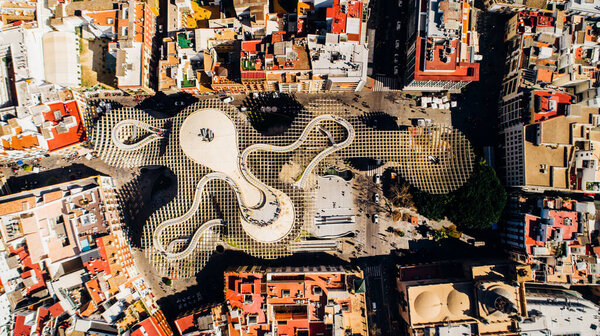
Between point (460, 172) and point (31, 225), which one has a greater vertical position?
point (460, 172)

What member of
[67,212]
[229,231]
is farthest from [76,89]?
[229,231]

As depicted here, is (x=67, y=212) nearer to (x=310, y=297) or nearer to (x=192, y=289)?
(x=192, y=289)

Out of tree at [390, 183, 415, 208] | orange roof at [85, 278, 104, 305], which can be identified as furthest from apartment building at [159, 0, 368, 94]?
orange roof at [85, 278, 104, 305]

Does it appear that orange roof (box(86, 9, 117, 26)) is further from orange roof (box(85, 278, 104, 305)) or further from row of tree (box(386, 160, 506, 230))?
row of tree (box(386, 160, 506, 230))

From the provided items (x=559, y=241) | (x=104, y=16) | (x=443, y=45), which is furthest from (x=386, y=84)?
(x=104, y=16)

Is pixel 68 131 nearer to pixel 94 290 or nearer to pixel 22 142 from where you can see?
pixel 22 142
